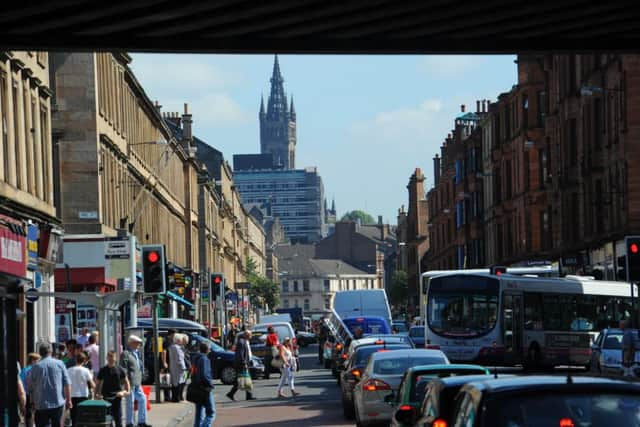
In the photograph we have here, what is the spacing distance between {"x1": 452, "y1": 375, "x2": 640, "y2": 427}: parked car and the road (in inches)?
Answer: 685

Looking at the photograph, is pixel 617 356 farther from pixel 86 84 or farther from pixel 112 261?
pixel 86 84

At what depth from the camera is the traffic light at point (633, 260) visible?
96.8 feet

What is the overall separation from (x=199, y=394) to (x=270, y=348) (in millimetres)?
27834

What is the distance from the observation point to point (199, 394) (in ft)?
81.0

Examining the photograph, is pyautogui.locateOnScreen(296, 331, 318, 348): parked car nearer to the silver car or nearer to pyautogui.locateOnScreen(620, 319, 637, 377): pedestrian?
pyautogui.locateOnScreen(620, 319, 637, 377): pedestrian

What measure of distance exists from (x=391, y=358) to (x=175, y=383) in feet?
43.4

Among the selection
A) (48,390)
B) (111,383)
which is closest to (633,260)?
(111,383)

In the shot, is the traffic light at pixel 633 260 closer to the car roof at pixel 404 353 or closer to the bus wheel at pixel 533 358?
the car roof at pixel 404 353

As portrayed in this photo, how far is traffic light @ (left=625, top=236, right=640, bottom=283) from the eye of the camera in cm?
2950

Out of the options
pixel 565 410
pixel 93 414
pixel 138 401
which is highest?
pixel 565 410

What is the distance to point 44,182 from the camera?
37.4 m

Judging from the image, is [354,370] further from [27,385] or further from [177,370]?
[177,370]

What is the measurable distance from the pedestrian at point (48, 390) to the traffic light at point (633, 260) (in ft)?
40.8

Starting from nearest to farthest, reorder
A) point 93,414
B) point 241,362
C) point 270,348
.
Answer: point 93,414 < point 241,362 < point 270,348
